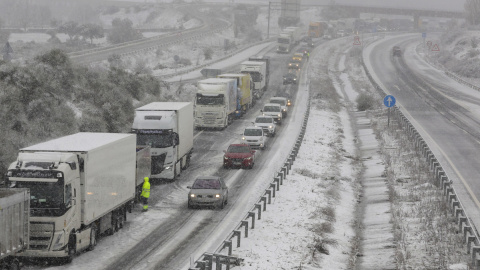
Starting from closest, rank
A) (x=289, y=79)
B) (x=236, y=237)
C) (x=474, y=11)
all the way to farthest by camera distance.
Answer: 1. (x=236, y=237)
2. (x=289, y=79)
3. (x=474, y=11)

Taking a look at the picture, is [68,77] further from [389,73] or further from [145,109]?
[389,73]

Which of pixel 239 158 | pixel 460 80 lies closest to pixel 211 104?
pixel 239 158

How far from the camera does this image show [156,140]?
35.7 metres

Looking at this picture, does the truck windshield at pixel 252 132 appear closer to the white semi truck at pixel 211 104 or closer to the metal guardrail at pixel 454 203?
the white semi truck at pixel 211 104

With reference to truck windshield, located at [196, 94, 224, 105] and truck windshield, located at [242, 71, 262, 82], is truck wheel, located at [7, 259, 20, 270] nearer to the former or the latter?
truck windshield, located at [196, 94, 224, 105]

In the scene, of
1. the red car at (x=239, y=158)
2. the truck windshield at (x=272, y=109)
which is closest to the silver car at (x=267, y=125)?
the truck windshield at (x=272, y=109)

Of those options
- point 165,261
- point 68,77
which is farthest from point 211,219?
point 68,77

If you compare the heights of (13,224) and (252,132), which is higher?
(13,224)

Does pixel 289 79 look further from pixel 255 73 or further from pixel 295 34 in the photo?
pixel 295 34

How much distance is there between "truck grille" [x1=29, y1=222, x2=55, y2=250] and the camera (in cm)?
2120

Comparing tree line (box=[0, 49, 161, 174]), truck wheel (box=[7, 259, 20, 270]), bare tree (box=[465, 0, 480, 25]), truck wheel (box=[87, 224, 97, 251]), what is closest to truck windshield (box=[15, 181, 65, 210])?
truck wheel (box=[7, 259, 20, 270])

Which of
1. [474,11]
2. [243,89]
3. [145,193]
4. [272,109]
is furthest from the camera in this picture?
[474,11]

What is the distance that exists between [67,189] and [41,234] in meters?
1.51

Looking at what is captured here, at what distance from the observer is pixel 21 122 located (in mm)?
38938
